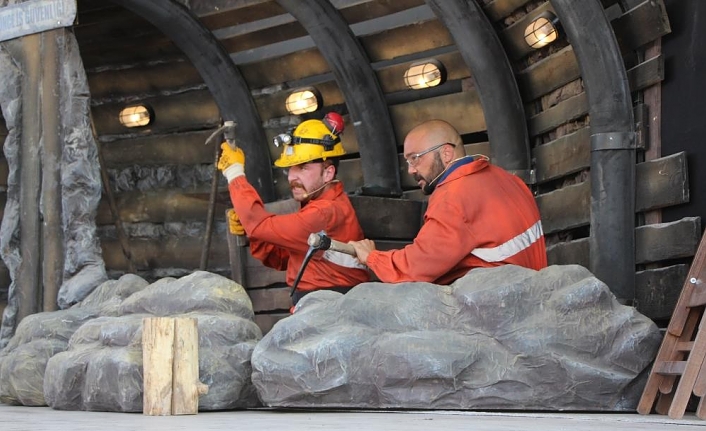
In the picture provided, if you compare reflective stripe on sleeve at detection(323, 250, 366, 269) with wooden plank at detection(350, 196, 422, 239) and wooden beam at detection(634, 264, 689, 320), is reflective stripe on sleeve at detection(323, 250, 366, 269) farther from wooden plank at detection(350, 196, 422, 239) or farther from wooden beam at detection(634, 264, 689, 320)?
wooden beam at detection(634, 264, 689, 320)

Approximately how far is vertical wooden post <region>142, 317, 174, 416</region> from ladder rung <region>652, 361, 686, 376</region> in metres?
2.16

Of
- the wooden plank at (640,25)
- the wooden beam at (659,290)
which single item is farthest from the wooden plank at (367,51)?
the wooden beam at (659,290)

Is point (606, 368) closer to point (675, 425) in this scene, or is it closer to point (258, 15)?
point (675, 425)

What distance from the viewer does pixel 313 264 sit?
24.4 ft

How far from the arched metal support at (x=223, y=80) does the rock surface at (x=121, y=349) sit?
2061 mm

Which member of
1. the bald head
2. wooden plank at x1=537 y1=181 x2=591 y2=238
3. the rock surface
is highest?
the bald head

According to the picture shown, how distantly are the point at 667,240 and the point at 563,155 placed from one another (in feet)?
3.85

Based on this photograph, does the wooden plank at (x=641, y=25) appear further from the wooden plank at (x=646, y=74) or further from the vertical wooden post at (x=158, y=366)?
the vertical wooden post at (x=158, y=366)

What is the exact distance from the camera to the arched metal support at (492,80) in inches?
289

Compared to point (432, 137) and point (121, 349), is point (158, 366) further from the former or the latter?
point (432, 137)

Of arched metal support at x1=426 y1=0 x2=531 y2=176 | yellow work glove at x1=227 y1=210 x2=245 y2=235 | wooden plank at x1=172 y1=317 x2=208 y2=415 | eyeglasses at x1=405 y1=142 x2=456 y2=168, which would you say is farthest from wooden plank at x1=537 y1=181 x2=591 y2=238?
wooden plank at x1=172 y1=317 x2=208 y2=415

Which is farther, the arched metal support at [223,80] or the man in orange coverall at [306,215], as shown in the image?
the arched metal support at [223,80]

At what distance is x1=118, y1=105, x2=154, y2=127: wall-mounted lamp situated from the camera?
31.4 ft

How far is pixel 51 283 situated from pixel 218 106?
196 centimetres
